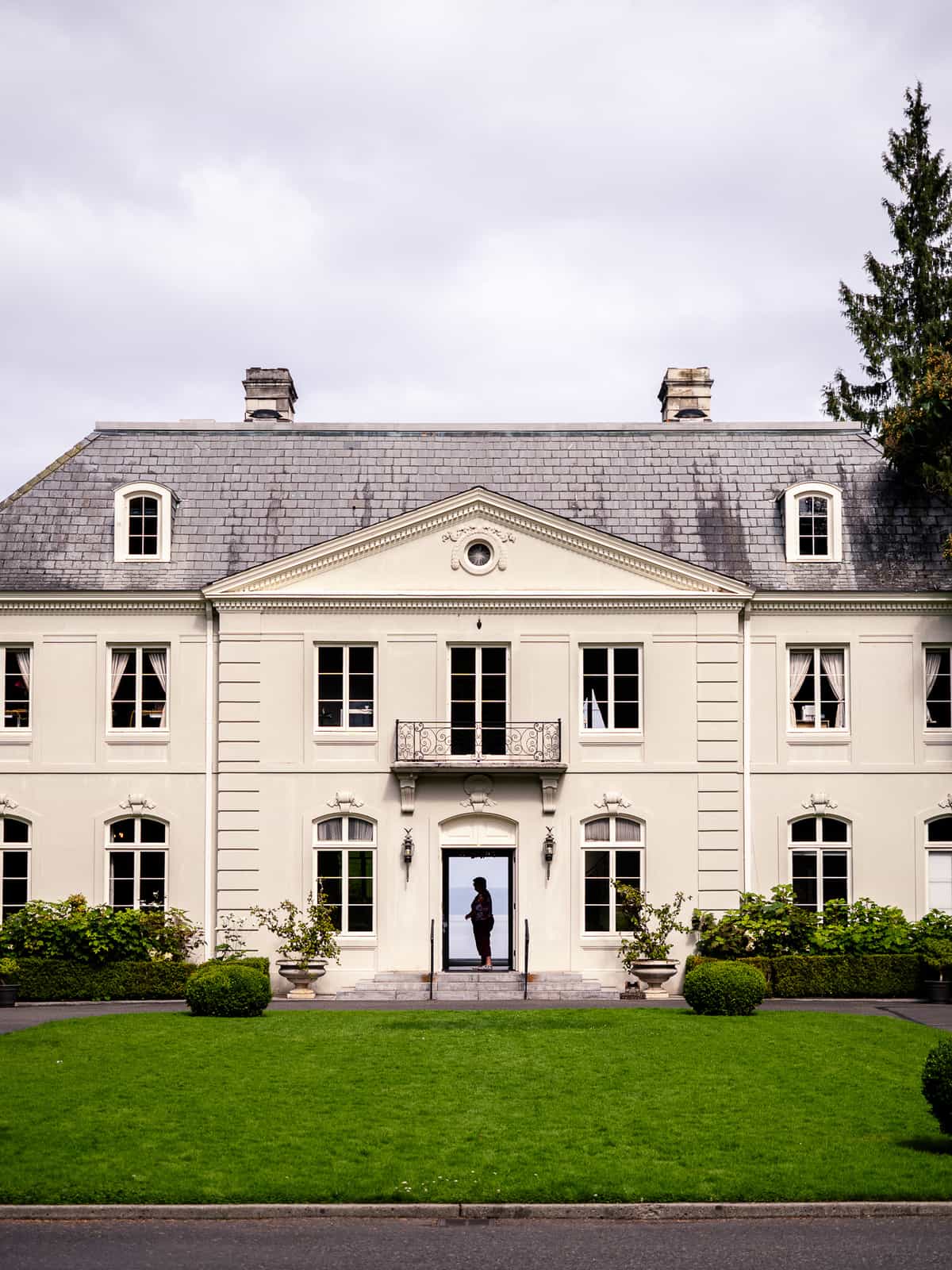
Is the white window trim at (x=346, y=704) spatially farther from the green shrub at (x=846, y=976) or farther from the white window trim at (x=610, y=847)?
the green shrub at (x=846, y=976)

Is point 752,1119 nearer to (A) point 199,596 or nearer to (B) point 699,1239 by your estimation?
(B) point 699,1239

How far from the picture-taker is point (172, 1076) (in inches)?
720

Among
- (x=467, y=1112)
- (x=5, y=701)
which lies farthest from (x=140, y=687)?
(x=467, y=1112)

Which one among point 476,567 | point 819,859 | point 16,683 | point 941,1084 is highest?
point 476,567

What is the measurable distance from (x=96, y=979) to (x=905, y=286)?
28.5 metres

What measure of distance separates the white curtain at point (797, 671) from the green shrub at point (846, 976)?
484 centimetres

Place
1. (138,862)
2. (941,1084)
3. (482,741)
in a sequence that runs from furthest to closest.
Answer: (138,862) → (482,741) → (941,1084)

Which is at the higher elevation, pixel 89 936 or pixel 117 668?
pixel 117 668

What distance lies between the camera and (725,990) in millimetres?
23891

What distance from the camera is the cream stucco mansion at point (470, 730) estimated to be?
30.4 meters

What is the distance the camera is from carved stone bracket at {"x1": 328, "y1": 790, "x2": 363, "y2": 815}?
30.4 meters

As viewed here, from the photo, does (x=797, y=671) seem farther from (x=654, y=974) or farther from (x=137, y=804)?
(x=137, y=804)

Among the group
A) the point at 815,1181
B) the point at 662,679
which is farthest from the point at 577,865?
the point at 815,1181

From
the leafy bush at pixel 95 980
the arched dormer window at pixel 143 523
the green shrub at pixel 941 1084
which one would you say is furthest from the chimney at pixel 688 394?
the green shrub at pixel 941 1084
